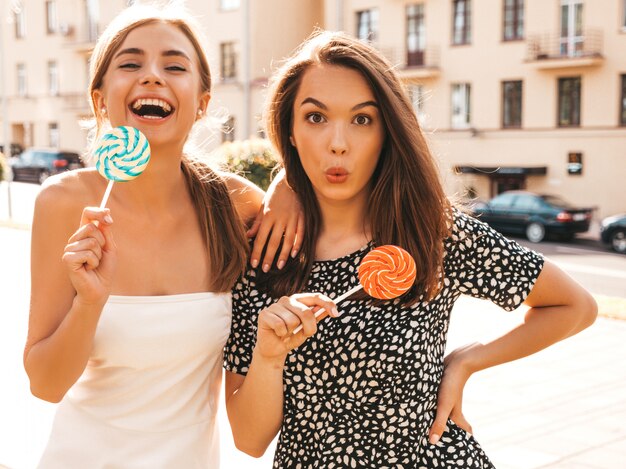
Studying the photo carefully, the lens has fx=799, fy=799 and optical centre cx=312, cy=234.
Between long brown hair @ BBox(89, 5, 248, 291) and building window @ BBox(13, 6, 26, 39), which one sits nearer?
long brown hair @ BBox(89, 5, 248, 291)

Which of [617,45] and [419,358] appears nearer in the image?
[419,358]

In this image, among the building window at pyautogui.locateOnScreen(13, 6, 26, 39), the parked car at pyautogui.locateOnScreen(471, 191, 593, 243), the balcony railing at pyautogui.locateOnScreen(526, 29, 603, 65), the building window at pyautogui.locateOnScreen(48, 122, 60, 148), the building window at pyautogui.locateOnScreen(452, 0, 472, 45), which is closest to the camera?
the parked car at pyautogui.locateOnScreen(471, 191, 593, 243)

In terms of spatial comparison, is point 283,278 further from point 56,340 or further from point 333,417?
point 56,340

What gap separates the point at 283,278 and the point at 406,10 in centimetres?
2828

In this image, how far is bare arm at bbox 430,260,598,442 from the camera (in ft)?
8.00

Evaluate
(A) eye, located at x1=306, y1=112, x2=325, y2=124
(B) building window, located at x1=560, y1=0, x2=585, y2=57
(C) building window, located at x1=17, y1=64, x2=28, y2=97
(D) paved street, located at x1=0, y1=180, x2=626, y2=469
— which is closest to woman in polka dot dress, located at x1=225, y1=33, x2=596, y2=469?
(A) eye, located at x1=306, y1=112, x2=325, y2=124

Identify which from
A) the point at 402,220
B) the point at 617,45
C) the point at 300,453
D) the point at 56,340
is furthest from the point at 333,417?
the point at 617,45

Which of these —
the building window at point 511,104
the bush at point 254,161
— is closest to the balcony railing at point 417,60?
the building window at point 511,104

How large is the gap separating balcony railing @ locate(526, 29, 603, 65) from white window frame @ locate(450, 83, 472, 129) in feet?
8.92

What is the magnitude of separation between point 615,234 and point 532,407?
554 inches

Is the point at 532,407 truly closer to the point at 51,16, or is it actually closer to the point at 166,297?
the point at 166,297

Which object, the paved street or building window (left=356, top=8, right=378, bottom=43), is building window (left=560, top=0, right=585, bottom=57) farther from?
the paved street

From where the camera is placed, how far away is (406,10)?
29125 millimetres

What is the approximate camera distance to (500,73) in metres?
26.9
